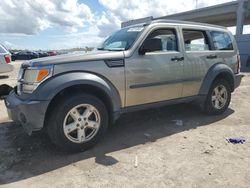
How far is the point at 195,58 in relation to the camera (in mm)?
5422

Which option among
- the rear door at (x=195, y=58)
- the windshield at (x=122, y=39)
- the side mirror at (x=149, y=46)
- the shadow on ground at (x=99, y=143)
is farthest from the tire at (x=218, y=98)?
the windshield at (x=122, y=39)

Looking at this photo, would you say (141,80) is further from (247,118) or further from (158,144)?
(247,118)

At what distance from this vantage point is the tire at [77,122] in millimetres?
3859

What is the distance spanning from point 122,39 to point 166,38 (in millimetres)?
829

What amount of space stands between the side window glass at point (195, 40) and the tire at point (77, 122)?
7.46 feet

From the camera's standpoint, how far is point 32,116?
12.3 ft

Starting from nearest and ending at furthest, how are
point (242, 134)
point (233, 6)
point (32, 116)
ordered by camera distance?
point (32, 116), point (242, 134), point (233, 6)

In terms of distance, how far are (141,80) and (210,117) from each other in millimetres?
2163

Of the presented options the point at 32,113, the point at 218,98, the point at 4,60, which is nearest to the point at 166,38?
the point at 218,98

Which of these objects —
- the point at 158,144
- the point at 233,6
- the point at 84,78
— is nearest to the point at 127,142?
the point at 158,144

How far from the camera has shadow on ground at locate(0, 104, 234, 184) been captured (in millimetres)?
3707

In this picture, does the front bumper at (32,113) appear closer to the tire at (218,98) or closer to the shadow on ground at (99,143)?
the shadow on ground at (99,143)

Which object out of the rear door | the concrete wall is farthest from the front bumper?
the concrete wall

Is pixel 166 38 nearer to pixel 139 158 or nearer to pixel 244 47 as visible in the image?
pixel 139 158
